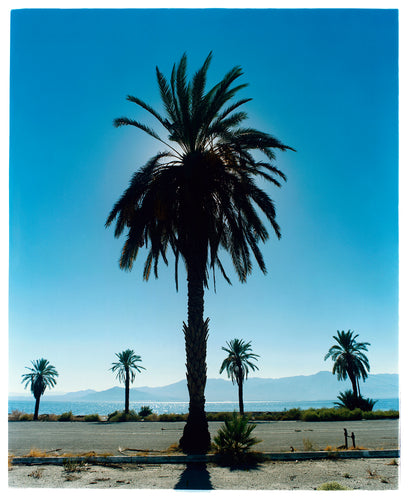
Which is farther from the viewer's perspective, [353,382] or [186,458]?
[353,382]

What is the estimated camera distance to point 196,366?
12.5 m

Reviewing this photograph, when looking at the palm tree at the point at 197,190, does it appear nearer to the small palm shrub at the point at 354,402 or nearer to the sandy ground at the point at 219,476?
the sandy ground at the point at 219,476

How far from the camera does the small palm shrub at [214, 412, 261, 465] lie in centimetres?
1016

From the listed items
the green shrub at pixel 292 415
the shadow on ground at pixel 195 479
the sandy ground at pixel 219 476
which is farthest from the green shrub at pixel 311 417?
the shadow on ground at pixel 195 479

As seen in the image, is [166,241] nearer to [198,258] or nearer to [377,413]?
[198,258]

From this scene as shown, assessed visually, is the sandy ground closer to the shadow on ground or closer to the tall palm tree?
the shadow on ground

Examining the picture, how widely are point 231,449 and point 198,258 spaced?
5.97 metres

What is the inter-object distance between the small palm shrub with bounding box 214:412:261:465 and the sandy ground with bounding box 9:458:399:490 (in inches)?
25.2

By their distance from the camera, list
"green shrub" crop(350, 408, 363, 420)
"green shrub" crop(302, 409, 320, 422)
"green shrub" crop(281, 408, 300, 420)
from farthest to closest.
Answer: "green shrub" crop(281, 408, 300, 420) < "green shrub" crop(350, 408, 363, 420) < "green shrub" crop(302, 409, 320, 422)

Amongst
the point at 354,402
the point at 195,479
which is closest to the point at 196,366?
the point at 195,479

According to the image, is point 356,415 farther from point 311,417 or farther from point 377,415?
point 311,417

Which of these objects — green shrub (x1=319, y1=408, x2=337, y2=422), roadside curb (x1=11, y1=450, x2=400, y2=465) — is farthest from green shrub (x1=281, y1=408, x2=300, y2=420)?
roadside curb (x1=11, y1=450, x2=400, y2=465)

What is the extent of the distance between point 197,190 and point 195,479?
847cm

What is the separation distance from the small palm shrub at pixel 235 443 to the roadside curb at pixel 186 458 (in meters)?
0.32
